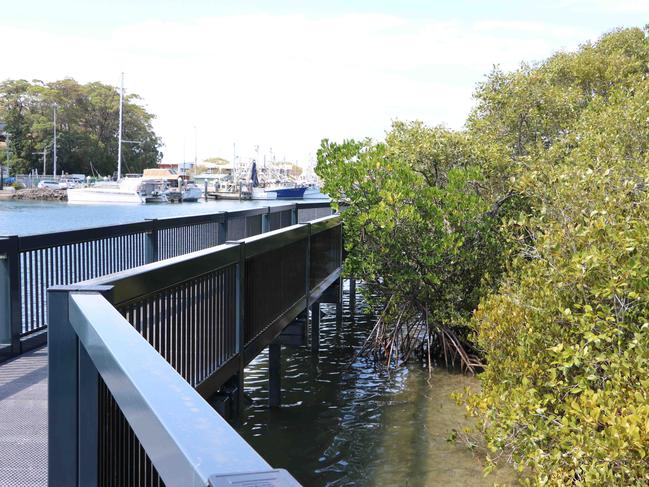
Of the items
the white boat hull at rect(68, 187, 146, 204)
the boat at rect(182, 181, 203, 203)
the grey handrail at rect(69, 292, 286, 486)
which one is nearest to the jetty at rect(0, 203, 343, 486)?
the grey handrail at rect(69, 292, 286, 486)

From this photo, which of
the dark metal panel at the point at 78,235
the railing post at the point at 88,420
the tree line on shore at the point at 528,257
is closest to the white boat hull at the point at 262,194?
the tree line on shore at the point at 528,257

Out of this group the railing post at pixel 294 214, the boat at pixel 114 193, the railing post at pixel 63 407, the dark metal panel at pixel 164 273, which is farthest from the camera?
the boat at pixel 114 193

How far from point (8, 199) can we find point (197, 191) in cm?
2449

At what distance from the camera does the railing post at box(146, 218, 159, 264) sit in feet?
32.1

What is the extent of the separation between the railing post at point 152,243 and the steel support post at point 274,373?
2051mm

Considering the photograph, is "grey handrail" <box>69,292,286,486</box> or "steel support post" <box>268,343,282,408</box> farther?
"steel support post" <box>268,343,282,408</box>

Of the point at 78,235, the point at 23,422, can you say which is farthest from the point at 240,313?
the point at 23,422

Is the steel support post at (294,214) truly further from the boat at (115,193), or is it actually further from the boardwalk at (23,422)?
the boat at (115,193)

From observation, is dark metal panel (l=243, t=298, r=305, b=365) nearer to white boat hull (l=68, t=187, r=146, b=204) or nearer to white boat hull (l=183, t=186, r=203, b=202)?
white boat hull (l=68, t=187, r=146, b=204)

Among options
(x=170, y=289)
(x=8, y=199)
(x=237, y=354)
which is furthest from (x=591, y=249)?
(x=8, y=199)

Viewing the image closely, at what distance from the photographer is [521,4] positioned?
123 ft

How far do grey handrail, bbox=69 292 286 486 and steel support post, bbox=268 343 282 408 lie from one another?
8.06 metres

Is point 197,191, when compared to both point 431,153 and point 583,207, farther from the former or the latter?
point 583,207

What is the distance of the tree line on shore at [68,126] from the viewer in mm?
102688
